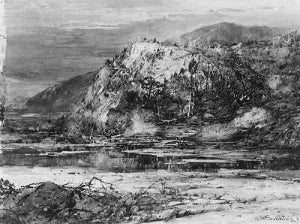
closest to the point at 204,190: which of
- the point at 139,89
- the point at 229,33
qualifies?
the point at 139,89

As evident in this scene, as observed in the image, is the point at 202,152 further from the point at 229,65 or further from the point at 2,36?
the point at 2,36

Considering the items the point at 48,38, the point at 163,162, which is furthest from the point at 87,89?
the point at 163,162
